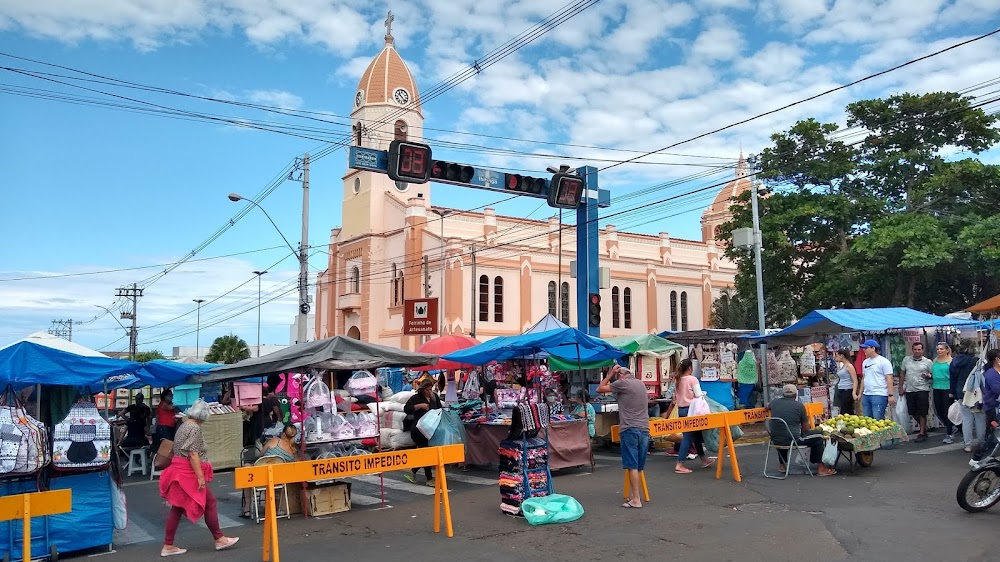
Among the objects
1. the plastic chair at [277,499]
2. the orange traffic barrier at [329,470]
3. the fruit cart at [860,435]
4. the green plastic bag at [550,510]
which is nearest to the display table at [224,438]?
the plastic chair at [277,499]

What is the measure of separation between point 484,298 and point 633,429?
3396 cm

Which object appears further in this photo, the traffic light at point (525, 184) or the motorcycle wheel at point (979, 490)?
the traffic light at point (525, 184)

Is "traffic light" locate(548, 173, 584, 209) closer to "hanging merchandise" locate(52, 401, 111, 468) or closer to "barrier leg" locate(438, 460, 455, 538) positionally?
"barrier leg" locate(438, 460, 455, 538)

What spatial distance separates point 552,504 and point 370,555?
2.35 m

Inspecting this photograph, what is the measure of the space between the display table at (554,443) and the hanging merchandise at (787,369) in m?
7.72

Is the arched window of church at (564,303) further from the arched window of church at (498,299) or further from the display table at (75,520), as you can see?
the display table at (75,520)

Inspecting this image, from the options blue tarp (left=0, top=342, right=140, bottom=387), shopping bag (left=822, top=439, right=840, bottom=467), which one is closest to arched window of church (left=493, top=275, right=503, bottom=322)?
shopping bag (left=822, top=439, right=840, bottom=467)

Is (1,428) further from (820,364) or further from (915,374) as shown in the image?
(820,364)

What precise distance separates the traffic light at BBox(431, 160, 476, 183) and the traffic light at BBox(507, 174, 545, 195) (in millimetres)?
1457

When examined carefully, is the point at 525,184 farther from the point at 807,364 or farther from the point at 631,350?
the point at 807,364

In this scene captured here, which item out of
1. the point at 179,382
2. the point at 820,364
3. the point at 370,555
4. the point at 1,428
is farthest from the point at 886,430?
the point at 179,382

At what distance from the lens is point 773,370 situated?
62.1ft

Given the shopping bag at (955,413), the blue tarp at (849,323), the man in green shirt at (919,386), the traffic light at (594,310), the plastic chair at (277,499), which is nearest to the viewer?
the plastic chair at (277,499)

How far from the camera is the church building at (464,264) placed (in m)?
43.2
